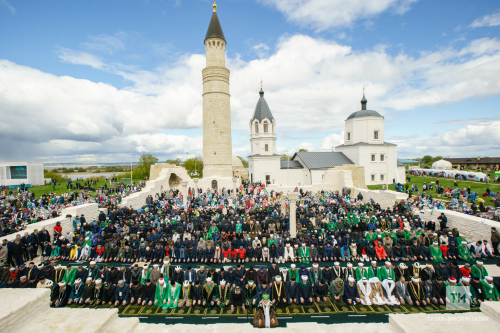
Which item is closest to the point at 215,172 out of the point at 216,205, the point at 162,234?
the point at 216,205

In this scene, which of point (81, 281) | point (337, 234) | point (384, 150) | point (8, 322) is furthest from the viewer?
point (384, 150)

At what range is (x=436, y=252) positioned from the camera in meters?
9.82

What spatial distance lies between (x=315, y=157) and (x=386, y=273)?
24.7m

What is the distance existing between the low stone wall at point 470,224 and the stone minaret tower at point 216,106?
64.5ft

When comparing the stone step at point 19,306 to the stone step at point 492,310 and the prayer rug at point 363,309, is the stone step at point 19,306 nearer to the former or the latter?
the prayer rug at point 363,309

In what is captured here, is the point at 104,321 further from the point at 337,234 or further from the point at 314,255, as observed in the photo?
the point at 337,234

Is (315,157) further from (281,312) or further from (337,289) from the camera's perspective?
(281,312)

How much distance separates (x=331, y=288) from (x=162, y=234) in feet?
26.0

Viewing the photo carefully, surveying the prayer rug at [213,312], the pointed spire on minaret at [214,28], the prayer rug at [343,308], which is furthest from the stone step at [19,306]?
the pointed spire on minaret at [214,28]

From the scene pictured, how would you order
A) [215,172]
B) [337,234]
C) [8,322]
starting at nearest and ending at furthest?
[8,322], [337,234], [215,172]

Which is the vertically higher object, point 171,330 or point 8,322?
point 8,322

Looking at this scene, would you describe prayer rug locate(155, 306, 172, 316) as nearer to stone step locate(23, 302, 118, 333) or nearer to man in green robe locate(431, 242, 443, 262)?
stone step locate(23, 302, 118, 333)

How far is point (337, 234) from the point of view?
10969 millimetres

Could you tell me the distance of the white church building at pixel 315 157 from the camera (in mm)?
30750
